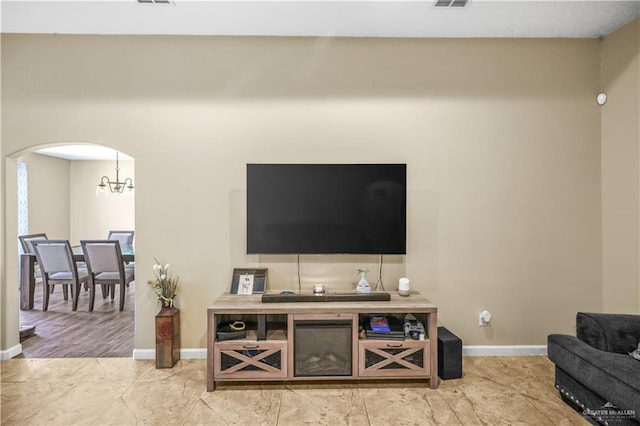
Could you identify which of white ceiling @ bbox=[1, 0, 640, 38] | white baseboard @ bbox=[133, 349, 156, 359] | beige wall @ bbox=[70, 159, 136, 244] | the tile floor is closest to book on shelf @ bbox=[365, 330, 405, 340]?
the tile floor

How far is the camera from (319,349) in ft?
8.18

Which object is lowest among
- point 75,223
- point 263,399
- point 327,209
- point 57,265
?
point 263,399

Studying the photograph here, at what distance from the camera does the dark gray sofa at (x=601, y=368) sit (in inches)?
70.7

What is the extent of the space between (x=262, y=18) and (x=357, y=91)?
3.27 feet

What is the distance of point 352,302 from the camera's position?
8.46 ft

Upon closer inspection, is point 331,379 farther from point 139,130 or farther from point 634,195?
point 634,195

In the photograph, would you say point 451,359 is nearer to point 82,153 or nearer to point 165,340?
point 165,340

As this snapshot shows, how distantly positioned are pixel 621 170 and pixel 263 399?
138 inches

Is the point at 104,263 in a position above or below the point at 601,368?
above

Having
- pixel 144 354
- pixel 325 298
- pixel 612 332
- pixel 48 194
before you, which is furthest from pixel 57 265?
pixel 612 332

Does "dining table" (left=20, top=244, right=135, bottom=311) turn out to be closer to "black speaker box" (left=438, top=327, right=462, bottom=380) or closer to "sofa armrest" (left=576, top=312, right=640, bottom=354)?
"black speaker box" (left=438, top=327, right=462, bottom=380)

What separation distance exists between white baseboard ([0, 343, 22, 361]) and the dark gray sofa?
448 centimetres

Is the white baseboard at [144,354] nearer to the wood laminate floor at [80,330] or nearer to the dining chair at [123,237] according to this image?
the wood laminate floor at [80,330]

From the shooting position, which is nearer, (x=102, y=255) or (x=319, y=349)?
(x=319, y=349)
